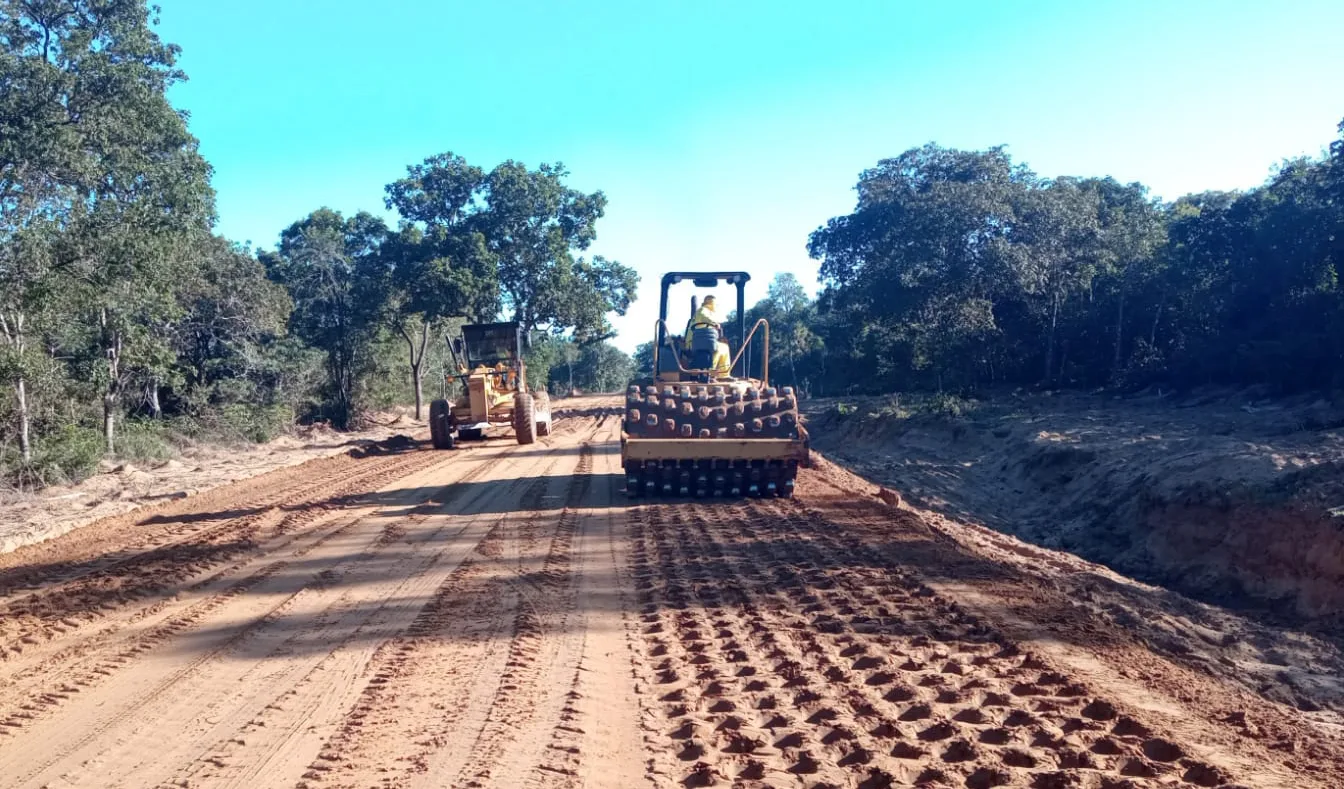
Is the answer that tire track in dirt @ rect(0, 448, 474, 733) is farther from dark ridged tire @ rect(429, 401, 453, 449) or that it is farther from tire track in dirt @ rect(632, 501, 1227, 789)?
dark ridged tire @ rect(429, 401, 453, 449)

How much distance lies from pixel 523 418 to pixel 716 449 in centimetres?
1149

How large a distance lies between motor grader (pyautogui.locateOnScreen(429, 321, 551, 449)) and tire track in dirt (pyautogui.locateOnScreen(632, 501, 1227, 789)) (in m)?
16.0

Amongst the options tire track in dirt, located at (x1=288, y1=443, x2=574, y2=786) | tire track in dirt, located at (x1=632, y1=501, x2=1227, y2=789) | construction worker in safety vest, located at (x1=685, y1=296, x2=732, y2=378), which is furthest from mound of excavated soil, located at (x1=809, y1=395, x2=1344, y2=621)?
tire track in dirt, located at (x1=288, y1=443, x2=574, y2=786)

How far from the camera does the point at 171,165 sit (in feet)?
58.2

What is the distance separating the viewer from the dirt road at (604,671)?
436 centimetres

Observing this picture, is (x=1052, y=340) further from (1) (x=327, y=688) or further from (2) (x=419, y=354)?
(1) (x=327, y=688)

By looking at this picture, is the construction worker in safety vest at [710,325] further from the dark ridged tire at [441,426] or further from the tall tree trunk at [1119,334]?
the tall tree trunk at [1119,334]

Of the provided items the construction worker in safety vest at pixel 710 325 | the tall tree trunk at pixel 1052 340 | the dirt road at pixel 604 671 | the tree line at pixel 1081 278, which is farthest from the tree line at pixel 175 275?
the tall tree trunk at pixel 1052 340

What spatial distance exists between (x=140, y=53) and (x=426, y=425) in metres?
21.1

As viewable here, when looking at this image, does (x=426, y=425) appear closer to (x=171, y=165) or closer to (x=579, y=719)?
(x=171, y=165)

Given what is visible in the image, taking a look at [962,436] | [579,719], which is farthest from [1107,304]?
[579,719]

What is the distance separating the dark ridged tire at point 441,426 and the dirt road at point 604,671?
13.2 m

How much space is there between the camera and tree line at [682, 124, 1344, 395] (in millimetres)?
22547

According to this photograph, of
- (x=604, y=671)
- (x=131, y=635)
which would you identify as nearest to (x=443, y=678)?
(x=604, y=671)
